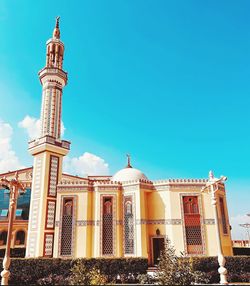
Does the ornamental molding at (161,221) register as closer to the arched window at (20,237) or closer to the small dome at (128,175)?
the small dome at (128,175)

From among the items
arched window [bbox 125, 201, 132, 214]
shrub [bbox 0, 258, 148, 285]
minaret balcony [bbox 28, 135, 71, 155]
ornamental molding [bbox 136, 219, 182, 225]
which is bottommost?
shrub [bbox 0, 258, 148, 285]

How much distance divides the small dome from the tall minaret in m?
4.47

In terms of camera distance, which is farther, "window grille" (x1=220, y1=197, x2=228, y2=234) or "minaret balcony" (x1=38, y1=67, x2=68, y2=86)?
"minaret balcony" (x1=38, y1=67, x2=68, y2=86)

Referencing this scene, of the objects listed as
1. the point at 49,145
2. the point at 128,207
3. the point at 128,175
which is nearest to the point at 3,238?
the point at 49,145

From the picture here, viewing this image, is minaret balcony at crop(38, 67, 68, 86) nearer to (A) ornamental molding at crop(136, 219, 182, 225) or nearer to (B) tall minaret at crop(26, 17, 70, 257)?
(B) tall minaret at crop(26, 17, 70, 257)

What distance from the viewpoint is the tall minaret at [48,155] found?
1767cm

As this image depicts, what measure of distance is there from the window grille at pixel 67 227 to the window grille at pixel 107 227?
2.19 meters

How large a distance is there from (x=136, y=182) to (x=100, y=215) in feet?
10.8

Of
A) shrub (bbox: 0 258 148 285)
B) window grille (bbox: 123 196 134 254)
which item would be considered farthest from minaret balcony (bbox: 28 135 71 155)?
shrub (bbox: 0 258 148 285)

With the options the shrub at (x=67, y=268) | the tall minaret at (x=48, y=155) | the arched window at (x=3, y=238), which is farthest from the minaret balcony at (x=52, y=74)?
the arched window at (x=3, y=238)

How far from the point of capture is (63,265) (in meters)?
13.8

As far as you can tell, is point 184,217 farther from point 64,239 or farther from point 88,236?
point 64,239

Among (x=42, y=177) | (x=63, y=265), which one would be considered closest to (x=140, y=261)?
(x=63, y=265)

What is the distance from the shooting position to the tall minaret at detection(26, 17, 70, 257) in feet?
58.0
